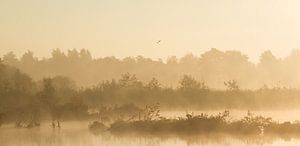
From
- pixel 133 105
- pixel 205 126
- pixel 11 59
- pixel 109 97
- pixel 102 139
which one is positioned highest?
pixel 11 59

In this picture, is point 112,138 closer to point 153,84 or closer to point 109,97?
point 109,97

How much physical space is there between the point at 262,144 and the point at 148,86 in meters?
1.84

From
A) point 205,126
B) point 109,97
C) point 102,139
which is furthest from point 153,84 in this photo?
point 102,139

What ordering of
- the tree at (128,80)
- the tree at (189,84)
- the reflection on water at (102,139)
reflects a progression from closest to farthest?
the reflection on water at (102,139) → the tree at (128,80) → the tree at (189,84)

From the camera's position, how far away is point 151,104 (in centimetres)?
974

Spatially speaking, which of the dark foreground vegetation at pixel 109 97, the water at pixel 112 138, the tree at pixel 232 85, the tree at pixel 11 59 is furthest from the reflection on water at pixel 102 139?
the tree at pixel 11 59

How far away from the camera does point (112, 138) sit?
905 centimetres

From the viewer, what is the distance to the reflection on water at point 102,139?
342 inches

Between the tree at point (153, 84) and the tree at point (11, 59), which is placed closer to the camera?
the tree at point (11, 59)

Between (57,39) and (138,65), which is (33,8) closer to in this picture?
(57,39)

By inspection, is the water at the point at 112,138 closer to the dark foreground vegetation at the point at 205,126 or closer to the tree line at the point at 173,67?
the dark foreground vegetation at the point at 205,126

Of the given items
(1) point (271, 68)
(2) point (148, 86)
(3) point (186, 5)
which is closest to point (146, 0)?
(3) point (186, 5)

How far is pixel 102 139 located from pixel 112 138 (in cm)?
14

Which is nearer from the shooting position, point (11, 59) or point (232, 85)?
point (11, 59)
